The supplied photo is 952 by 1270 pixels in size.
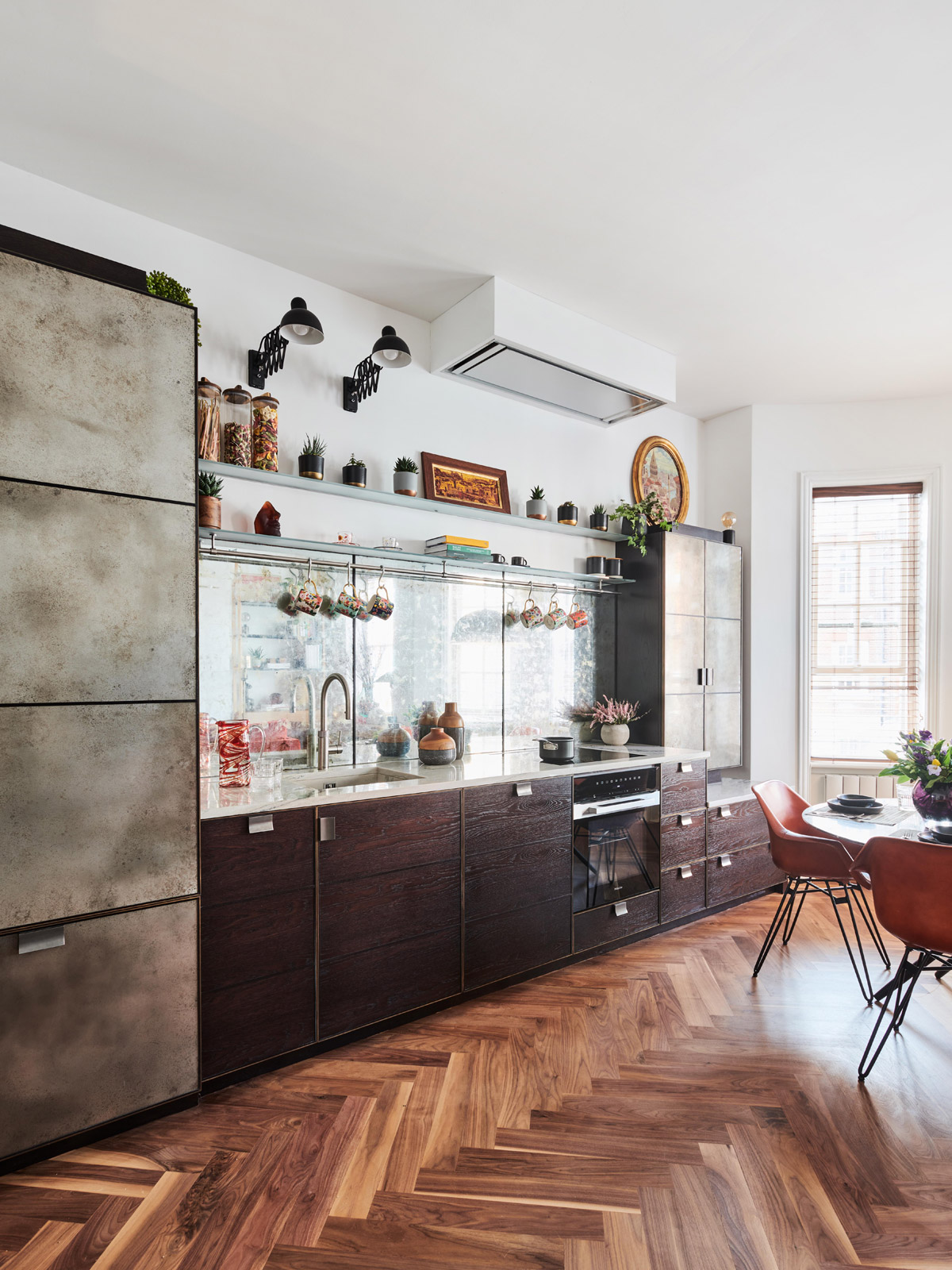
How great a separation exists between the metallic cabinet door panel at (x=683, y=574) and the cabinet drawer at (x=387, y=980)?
233 cm

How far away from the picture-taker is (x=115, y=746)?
79.7 inches

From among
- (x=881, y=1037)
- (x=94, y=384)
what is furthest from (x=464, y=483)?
(x=881, y=1037)

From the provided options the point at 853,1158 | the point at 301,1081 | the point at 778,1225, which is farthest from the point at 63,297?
the point at 853,1158

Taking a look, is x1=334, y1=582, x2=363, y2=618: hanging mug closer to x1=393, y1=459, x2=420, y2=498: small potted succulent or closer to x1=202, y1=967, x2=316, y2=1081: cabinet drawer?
x1=393, y1=459, x2=420, y2=498: small potted succulent

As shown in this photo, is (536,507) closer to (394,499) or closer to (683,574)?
(394,499)

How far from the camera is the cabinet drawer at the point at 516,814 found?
9.33ft

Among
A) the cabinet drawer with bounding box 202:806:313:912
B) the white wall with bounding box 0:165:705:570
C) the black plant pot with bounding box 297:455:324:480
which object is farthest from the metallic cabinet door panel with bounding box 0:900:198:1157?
the black plant pot with bounding box 297:455:324:480

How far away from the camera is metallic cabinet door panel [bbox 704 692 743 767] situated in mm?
4391

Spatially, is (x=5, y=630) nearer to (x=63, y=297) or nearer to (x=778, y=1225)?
(x=63, y=297)

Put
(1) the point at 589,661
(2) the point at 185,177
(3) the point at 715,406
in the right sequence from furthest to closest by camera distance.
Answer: (3) the point at 715,406, (1) the point at 589,661, (2) the point at 185,177

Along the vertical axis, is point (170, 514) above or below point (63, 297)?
below

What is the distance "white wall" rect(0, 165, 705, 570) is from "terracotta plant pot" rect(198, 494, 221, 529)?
0.25 metres

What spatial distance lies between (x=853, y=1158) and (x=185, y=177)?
3736mm

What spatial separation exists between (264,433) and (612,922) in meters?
2.70
